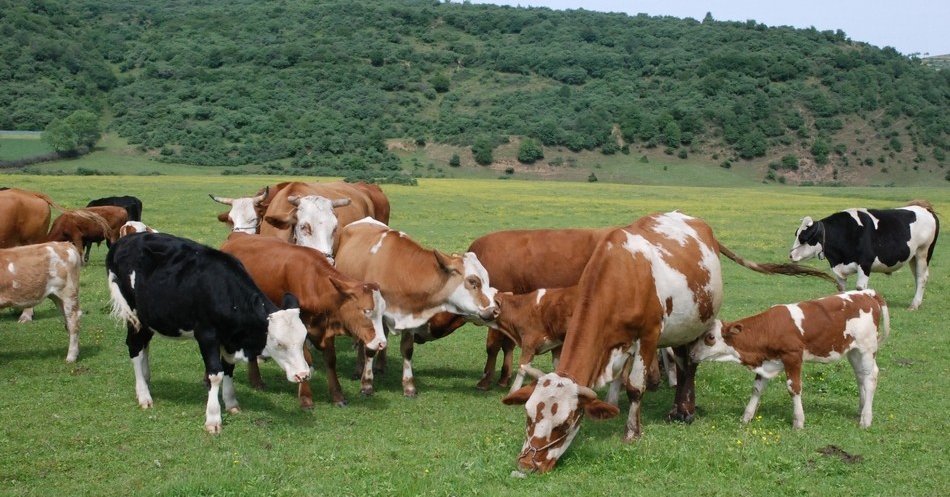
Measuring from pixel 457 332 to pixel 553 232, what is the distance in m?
4.30

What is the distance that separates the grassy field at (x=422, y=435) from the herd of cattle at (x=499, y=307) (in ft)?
1.23

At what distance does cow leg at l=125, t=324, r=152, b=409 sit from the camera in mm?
10141

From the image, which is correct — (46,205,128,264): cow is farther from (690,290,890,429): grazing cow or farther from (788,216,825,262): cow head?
(788,216,825,262): cow head

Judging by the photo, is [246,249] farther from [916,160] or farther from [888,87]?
[888,87]

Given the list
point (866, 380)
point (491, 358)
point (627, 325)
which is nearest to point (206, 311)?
point (491, 358)

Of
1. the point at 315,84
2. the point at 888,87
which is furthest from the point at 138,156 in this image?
the point at 888,87

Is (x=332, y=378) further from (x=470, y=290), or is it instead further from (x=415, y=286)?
(x=470, y=290)

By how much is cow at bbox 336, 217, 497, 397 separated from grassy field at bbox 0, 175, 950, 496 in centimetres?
81

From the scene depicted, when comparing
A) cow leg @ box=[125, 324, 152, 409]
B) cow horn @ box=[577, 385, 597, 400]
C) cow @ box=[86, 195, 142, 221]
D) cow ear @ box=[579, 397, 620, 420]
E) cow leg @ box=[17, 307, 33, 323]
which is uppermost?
cow horn @ box=[577, 385, 597, 400]

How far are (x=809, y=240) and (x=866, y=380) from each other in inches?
363

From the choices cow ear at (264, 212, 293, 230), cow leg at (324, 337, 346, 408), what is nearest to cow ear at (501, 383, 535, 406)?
cow leg at (324, 337, 346, 408)

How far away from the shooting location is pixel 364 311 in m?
10.2

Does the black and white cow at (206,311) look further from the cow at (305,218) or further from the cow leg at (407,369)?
the cow at (305,218)

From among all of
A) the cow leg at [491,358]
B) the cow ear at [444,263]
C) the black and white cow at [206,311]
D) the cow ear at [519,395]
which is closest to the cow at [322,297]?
the black and white cow at [206,311]
